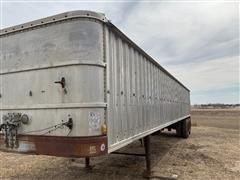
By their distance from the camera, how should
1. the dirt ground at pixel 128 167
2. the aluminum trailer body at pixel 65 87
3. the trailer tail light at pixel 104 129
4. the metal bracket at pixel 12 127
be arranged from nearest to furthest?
the aluminum trailer body at pixel 65 87 → the trailer tail light at pixel 104 129 → the metal bracket at pixel 12 127 → the dirt ground at pixel 128 167

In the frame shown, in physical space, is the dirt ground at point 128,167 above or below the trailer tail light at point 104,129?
below

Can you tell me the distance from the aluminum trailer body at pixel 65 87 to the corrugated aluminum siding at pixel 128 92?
0.05 feet

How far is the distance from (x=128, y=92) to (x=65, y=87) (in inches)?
59.5

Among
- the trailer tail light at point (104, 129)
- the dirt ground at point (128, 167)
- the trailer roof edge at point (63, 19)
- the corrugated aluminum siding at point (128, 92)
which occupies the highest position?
the trailer roof edge at point (63, 19)

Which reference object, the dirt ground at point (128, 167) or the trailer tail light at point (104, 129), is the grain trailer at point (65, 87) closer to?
the trailer tail light at point (104, 129)

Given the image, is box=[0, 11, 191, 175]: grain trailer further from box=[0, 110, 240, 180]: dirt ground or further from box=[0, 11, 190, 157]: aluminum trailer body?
box=[0, 110, 240, 180]: dirt ground

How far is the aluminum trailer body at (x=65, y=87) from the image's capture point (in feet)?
12.6

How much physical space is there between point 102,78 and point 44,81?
2.87 feet

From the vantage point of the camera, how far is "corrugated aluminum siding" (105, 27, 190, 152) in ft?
14.3

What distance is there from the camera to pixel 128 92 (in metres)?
5.14

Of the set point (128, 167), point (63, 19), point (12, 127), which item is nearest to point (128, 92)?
point (63, 19)

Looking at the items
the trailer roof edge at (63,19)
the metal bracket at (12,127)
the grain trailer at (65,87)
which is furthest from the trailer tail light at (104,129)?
the trailer roof edge at (63,19)

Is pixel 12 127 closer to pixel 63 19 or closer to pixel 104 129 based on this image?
pixel 104 129

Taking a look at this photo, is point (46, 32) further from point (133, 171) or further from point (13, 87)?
point (133, 171)
